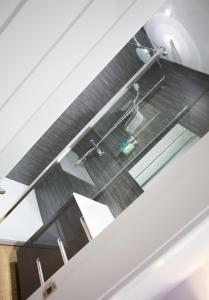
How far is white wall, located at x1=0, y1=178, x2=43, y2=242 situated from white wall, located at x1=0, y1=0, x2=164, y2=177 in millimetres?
873

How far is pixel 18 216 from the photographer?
197 cm

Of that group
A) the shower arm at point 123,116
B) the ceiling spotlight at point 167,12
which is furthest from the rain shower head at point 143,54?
the ceiling spotlight at point 167,12

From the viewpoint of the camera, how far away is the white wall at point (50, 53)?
67 cm

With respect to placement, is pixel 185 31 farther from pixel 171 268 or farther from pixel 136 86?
pixel 171 268

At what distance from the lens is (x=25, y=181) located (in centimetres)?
216

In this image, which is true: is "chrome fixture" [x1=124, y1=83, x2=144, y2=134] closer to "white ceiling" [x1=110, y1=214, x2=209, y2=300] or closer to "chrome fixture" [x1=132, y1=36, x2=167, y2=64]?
"chrome fixture" [x1=132, y1=36, x2=167, y2=64]

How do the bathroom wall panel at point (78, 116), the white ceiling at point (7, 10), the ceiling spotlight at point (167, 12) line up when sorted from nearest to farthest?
the white ceiling at point (7, 10)
the ceiling spotlight at point (167, 12)
the bathroom wall panel at point (78, 116)

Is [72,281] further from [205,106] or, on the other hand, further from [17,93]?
[205,106]

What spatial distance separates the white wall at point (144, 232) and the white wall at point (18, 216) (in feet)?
3.35

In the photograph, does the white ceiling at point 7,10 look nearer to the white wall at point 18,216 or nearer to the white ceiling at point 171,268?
the white ceiling at point 171,268

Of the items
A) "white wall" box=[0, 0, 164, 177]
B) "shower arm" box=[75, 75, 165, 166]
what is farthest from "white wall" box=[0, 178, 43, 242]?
"white wall" box=[0, 0, 164, 177]

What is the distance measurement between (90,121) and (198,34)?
99cm

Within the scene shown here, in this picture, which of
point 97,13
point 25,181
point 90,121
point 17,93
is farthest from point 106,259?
point 25,181

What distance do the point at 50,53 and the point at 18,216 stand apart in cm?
154
